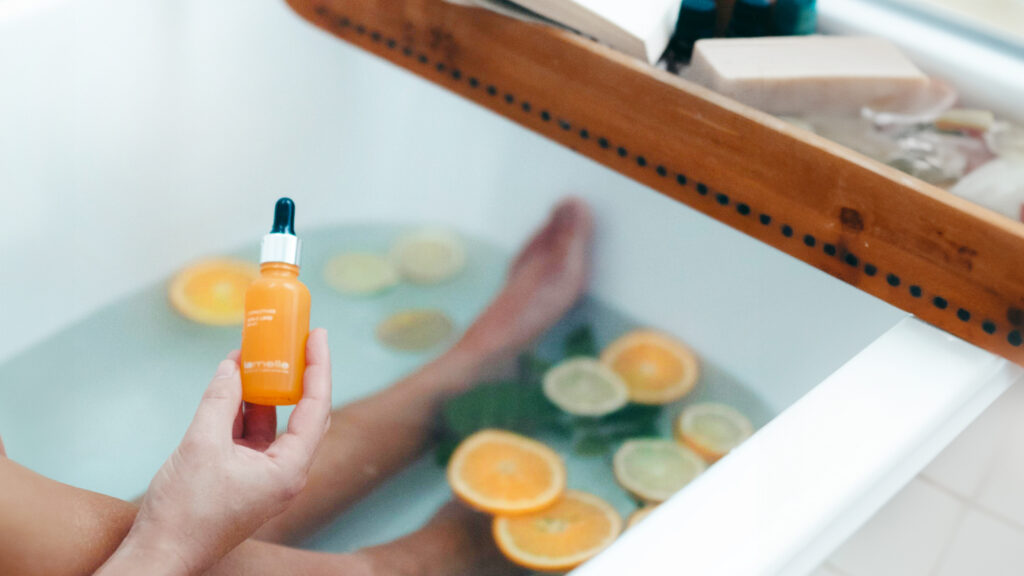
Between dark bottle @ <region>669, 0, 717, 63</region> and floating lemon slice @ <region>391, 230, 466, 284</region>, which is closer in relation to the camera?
dark bottle @ <region>669, 0, 717, 63</region>

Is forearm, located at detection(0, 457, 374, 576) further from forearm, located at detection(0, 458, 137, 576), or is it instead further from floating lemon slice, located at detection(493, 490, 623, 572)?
floating lemon slice, located at detection(493, 490, 623, 572)

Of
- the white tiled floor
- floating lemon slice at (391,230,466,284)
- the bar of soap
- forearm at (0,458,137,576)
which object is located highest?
the bar of soap

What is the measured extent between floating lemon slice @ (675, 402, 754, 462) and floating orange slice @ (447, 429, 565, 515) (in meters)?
0.15

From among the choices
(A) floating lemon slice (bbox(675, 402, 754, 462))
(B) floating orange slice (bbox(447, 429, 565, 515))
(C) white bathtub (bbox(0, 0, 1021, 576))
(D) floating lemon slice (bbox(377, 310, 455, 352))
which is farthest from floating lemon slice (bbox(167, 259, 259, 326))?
(A) floating lemon slice (bbox(675, 402, 754, 462))

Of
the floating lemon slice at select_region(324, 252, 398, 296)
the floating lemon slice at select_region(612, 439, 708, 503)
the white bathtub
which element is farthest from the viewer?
the floating lemon slice at select_region(324, 252, 398, 296)

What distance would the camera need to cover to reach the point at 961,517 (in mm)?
794

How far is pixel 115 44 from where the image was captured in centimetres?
107

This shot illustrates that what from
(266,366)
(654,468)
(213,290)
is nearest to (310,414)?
(266,366)

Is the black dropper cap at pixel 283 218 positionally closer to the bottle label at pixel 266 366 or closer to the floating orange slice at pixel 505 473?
the bottle label at pixel 266 366

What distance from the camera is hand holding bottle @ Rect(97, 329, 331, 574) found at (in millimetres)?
520

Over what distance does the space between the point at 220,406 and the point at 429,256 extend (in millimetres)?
741

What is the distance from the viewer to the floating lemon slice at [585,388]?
43.0 inches

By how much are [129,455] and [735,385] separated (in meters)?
0.69

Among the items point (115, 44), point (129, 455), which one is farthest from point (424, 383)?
point (115, 44)
